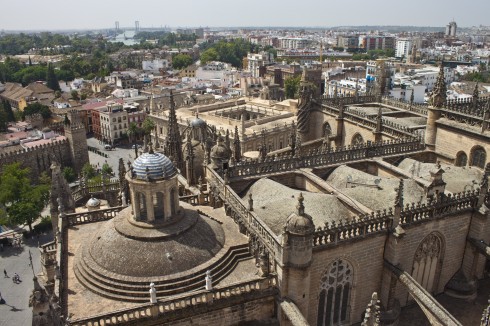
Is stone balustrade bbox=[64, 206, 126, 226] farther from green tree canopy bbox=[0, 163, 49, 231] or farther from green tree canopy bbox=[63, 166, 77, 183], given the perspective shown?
green tree canopy bbox=[63, 166, 77, 183]

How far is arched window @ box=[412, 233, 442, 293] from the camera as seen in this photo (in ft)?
79.3

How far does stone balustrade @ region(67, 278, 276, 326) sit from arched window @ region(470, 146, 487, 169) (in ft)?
70.6

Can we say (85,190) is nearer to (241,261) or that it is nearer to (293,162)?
(293,162)

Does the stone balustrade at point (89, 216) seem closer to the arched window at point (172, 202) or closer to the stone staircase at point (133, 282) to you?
the stone staircase at point (133, 282)

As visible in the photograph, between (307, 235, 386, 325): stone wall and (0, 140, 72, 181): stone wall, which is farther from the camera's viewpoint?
(0, 140, 72, 181): stone wall

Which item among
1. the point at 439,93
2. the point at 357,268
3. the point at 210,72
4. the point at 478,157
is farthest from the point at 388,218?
the point at 210,72

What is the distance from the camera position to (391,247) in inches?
882

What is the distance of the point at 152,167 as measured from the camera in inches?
824

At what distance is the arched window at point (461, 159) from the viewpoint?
33969 millimetres

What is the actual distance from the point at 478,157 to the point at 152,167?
25630 mm

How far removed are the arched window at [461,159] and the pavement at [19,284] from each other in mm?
40290

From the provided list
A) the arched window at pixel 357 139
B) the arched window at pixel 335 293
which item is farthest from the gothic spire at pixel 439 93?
the arched window at pixel 335 293

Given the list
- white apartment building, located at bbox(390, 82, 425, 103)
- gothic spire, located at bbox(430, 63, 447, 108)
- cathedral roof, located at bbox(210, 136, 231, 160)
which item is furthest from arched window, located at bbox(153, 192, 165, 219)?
white apartment building, located at bbox(390, 82, 425, 103)

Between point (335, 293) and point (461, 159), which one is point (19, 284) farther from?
point (461, 159)
